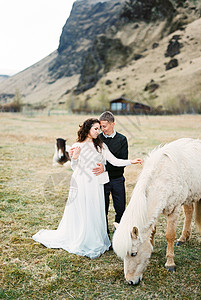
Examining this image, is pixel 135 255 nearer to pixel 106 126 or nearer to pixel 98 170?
pixel 98 170

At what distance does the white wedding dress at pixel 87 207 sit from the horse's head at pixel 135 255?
3.19 ft

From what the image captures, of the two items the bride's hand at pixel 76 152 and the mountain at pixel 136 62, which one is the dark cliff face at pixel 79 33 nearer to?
the mountain at pixel 136 62

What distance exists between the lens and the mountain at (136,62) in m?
59.8

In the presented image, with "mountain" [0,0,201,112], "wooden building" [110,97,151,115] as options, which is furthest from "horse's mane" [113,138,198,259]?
"wooden building" [110,97,151,115]

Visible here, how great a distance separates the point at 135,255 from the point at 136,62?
86845 mm

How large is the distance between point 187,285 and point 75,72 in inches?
5156

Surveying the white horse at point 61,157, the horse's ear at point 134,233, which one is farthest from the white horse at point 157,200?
the white horse at point 61,157

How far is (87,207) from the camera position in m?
4.11

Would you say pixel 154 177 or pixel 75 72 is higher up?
pixel 75 72

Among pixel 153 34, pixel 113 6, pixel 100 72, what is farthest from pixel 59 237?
pixel 113 6

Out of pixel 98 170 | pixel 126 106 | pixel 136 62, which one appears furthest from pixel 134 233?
pixel 136 62

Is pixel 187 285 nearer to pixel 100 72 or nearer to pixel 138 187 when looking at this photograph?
pixel 138 187

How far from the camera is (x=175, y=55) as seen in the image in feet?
230

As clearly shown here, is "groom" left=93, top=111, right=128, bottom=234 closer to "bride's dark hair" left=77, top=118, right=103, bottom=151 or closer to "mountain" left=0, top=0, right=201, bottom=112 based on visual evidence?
"bride's dark hair" left=77, top=118, right=103, bottom=151
